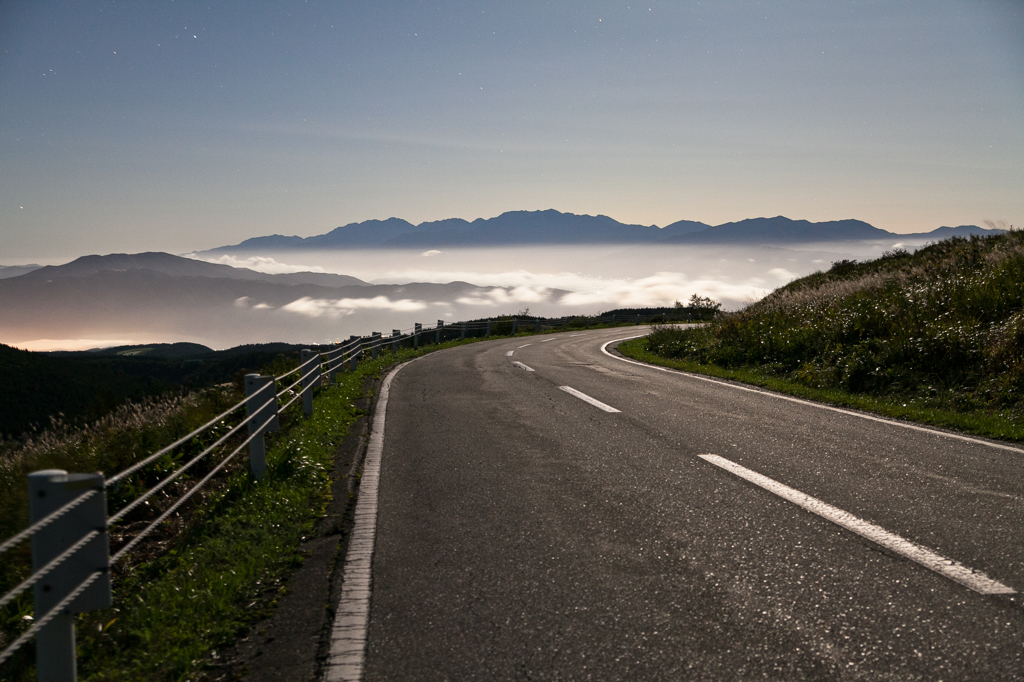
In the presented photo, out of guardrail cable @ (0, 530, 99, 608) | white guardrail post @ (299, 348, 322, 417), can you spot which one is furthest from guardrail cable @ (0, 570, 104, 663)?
white guardrail post @ (299, 348, 322, 417)

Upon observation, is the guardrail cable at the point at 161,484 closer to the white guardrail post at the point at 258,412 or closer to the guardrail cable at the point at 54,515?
the white guardrail post at the point at 258,412

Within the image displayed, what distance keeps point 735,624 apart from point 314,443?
584 centimetres

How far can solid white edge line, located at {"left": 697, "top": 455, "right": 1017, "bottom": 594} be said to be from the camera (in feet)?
11.4

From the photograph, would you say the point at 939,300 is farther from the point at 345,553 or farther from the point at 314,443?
the point at 345,553

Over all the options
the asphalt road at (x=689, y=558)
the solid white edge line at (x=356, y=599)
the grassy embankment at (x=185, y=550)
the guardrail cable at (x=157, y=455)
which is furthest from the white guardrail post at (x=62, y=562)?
the asphalt road at (x=689, y=558)

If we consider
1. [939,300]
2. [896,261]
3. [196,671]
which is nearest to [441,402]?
[196,671]

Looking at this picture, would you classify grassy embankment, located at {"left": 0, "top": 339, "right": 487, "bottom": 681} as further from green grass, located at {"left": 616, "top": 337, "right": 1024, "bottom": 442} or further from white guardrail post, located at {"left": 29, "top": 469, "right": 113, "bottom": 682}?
green grass, located at {"left": 616, "top": 337, "right": 1024, "bottom": 442}

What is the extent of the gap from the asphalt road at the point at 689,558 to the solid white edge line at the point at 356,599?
8cm

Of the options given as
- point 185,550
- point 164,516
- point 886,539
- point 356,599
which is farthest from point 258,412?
point 886,539

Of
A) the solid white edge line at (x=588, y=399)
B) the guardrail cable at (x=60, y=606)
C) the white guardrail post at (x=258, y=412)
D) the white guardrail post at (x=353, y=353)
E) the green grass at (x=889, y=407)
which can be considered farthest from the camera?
the white guardrail post at (x=353, y=353)

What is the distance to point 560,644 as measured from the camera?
3.07 meters

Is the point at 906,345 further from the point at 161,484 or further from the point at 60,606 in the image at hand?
the point at 60,606

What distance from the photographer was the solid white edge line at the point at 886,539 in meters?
3.48

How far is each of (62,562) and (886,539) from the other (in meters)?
4.54
